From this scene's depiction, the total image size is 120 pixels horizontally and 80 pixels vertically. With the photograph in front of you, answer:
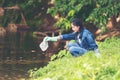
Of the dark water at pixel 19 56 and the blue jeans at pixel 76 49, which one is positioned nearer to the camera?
the blue jeans at pixel 76 49

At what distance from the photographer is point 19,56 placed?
1934cm

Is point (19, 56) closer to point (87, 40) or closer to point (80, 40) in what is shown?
point (80, 40)

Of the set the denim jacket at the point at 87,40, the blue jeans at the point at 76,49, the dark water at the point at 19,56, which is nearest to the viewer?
the denim jacket at the point at 87,40

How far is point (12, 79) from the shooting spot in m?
13.8

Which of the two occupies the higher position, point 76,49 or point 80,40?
point 80,40

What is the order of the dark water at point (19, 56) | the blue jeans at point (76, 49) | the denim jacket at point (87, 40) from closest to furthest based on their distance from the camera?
the denim jacket at point (87, 40), the blue jeans at point (76, 49), the dark water at point (19, 56)

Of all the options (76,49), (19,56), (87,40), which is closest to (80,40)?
(76,49)

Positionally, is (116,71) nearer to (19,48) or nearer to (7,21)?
(19,48)

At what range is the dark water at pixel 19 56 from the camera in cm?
1516

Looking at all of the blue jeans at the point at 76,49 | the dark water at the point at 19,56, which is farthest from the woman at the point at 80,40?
the dark water at the point at 19,56

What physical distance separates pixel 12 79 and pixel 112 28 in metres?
8.21

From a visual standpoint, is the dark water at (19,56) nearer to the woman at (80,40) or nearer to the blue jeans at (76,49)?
the blue jeans at (76,49)

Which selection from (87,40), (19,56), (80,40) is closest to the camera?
(87,40)

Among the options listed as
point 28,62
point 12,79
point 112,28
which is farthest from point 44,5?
point 12,79
